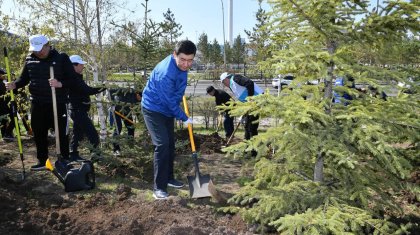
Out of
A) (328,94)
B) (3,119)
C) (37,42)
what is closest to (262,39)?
(328,94)

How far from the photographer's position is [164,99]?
4129mm

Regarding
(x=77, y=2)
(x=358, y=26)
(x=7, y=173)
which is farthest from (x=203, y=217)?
(x=77, y=2)

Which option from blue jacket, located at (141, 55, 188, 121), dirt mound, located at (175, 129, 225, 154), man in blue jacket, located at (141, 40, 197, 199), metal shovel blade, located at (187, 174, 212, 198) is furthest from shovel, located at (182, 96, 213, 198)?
dirt mound, located at (175, 129, 225, 154)

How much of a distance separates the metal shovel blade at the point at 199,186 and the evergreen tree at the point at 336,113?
1078 millimetres

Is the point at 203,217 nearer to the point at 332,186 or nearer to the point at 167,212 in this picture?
the point at 167,212

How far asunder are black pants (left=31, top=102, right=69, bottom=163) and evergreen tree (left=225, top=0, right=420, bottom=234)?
10.6 feet

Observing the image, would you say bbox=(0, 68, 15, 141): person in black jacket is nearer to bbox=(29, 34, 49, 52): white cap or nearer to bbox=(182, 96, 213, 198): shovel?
bbox=(29, 34, 49, 52): white cap

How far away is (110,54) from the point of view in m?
9.03

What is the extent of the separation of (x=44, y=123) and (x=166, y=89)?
2334 millimetres

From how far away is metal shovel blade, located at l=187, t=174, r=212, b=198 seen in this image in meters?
4.27

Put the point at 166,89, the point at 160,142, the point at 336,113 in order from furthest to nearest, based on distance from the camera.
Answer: the point at 160,142
the point at 166,89
the point at 336,113

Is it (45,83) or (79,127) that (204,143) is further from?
(45,83)

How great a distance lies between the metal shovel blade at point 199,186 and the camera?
4273 millimetres

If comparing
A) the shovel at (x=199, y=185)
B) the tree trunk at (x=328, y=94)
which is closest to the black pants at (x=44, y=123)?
the shovel at (x=199, y=185)
